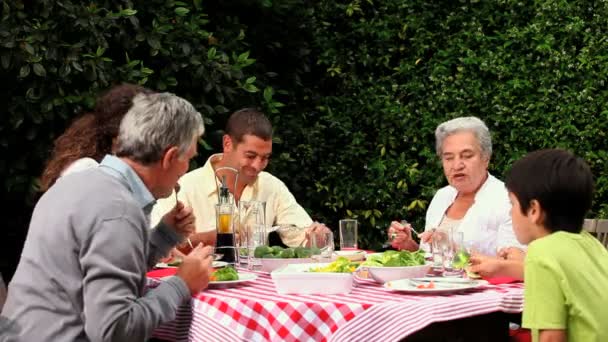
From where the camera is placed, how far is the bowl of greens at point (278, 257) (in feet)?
10.7

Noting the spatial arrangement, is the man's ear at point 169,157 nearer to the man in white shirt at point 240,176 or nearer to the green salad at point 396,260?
the green salad at point 396,260

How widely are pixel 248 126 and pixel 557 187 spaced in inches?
88.6

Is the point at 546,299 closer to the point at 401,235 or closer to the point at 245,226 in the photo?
the point at 245,226

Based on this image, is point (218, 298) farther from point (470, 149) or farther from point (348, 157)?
point (348, 157)

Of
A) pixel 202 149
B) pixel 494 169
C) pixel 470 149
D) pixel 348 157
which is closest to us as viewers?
pixel 470 149

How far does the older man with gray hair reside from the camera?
2.23 m

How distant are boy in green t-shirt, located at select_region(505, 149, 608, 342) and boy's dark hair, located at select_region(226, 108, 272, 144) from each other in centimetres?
210

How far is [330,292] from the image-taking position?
107 inches

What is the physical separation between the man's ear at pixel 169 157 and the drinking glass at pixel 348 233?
4.01 feet

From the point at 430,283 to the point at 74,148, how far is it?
62.5 inches

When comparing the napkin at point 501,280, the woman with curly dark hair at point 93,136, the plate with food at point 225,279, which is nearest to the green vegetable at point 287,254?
the plate with food at point 225,279

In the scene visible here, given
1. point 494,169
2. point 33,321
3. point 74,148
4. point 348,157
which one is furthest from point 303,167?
point 33,321

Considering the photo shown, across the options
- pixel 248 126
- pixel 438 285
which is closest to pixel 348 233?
pixel 438 285

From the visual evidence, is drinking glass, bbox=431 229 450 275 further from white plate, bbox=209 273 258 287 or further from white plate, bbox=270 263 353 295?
white plate, bbox=209 273 258 287
